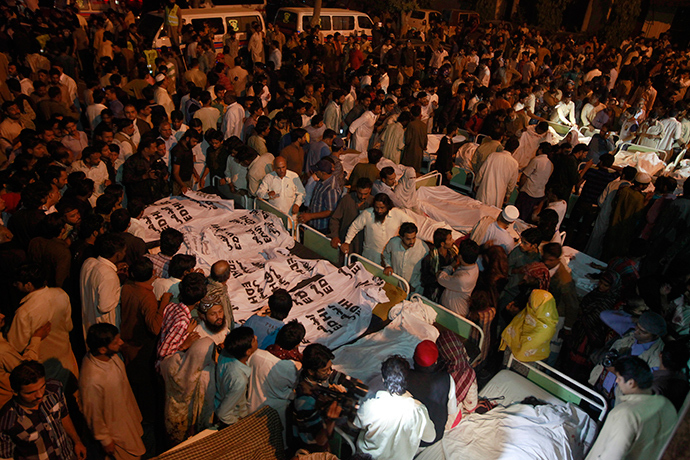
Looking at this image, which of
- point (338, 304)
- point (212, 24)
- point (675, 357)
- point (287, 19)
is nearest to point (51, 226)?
point (338, 304)

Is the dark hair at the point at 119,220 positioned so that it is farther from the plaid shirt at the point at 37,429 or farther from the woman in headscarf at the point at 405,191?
the woman in headscarf at the point at 405,191

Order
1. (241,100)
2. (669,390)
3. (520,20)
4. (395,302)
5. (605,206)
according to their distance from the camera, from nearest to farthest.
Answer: (669,390), (395,302), (605,206), (241,100), (520,20)

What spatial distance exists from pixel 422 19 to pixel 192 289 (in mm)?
21124

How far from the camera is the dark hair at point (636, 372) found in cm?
352

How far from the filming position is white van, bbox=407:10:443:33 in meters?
21.8

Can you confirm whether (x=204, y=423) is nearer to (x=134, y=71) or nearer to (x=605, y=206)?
(x=605, y=206)

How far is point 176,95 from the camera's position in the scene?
12.7m

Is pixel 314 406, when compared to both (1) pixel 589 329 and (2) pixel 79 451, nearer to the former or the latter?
(2) pixel 79 451

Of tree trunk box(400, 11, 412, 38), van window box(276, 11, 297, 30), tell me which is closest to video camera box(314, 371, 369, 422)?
van window box(276, 11, 297, 30)

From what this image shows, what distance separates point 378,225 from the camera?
5.81 m

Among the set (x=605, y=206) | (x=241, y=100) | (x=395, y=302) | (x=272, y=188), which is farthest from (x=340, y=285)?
(x=241, y=100)

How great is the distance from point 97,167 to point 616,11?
1056 inches

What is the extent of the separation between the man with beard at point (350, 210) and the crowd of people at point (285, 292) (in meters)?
0.04

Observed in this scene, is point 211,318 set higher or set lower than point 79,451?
higher
